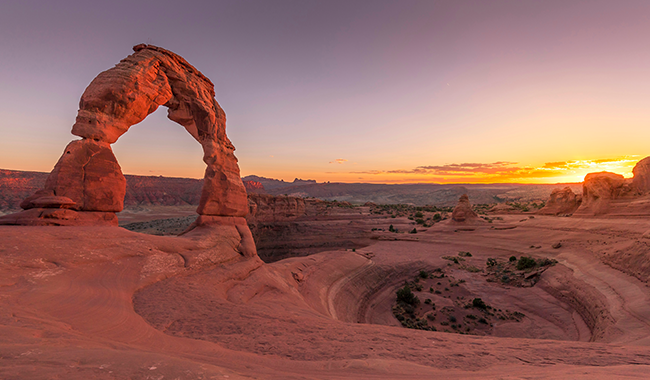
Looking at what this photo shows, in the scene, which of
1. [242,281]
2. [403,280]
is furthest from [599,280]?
[242,281]

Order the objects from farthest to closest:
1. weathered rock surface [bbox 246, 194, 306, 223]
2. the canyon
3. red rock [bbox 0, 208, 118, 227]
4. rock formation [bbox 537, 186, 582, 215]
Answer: weathered rock surface [bbox 246, 194, 306, 223] → rock formation [bbox 537, 186, 582, 215] → red rock [bbox 0, 208, 118, 227] → the canyon

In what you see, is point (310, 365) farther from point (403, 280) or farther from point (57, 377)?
point (403, 280)

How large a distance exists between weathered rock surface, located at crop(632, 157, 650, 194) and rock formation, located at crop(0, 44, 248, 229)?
36.4 meters

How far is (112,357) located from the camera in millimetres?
3088

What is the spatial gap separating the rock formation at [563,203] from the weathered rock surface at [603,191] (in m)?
5.26

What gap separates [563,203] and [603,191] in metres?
9.07

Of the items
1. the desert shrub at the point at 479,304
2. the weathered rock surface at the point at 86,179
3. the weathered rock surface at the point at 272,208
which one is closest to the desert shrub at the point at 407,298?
the desert shrub at the point at 479,304

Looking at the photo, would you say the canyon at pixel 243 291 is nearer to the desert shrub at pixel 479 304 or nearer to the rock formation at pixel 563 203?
the desert shrub at pixel 479 304

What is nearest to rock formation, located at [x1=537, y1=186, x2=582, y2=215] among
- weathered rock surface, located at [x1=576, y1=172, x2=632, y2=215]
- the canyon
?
weathered rock surface, located at [x1=576, y1=172, x2=632, y2=215]

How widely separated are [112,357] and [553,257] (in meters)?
30.1

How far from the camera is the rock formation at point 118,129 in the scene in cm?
1009

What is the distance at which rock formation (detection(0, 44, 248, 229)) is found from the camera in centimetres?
1009

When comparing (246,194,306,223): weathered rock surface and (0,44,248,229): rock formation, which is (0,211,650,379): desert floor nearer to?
(0,44,248,229): rock formation

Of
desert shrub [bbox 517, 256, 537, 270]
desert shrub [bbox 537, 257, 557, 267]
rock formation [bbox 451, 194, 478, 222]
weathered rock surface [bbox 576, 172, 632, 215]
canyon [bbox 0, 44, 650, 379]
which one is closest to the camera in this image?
canyon [bbox 0, 44, 650, 379]
